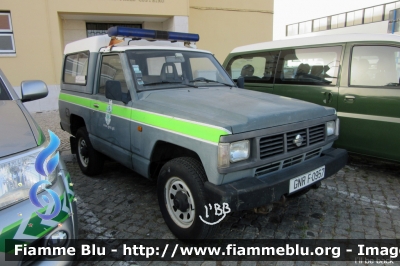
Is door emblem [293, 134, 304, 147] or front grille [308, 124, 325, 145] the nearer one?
door emblem [293, 134, 304, 147]

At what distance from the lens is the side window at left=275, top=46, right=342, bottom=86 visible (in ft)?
15.7

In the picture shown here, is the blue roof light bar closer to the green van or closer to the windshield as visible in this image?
the windshield

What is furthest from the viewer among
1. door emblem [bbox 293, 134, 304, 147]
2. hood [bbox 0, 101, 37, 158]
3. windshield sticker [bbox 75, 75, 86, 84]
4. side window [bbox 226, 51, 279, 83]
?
side window [bbox 226, 51, 279, 83]

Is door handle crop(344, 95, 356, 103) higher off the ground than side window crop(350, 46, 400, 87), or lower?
lower

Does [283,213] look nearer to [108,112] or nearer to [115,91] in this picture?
[115,91]

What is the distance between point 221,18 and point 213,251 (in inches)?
461

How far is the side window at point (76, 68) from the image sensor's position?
445 centimetres

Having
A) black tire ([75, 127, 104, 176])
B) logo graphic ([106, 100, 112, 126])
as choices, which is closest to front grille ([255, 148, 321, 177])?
logo graphic ([106, 100, 112, 126])

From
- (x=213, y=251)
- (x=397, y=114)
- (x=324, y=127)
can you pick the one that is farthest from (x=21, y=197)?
(x=397, y=114)

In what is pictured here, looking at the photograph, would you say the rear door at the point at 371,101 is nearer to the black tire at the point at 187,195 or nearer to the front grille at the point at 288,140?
the front grille at the point at 288,140

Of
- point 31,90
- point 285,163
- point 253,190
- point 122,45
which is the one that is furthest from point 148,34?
point 253,190

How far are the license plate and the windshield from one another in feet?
5.71

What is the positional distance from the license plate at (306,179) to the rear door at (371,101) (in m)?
1.82

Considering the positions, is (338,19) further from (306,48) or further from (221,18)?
(306,48)
